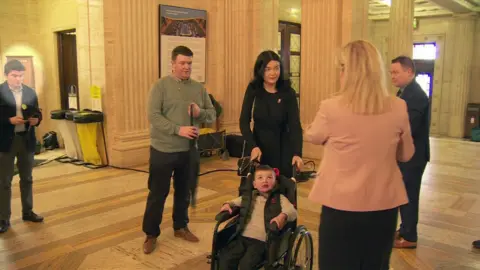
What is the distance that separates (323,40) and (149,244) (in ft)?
16.8

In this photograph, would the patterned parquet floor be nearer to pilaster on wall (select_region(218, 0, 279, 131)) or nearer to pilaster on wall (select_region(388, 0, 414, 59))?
pilaster on wall (select_region(218, 0, 279, 131))

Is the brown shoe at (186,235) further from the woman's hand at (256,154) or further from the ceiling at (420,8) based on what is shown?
the ceiling at (420,8)

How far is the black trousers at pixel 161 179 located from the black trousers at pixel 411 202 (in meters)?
1.76

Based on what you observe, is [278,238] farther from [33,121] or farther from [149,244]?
[33,121]

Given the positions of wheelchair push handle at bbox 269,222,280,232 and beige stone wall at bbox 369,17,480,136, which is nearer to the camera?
wheelchair push handle at bbox 269,222,280,232

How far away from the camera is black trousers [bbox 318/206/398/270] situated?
196 centimetres

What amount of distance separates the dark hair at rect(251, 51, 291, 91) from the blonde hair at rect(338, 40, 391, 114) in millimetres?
1247

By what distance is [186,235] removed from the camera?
3.99 meters

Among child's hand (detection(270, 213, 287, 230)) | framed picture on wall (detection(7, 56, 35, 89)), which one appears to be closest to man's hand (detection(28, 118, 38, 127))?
child's hand (detection(270, 213, 287, 230))

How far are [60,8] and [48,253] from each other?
609cm

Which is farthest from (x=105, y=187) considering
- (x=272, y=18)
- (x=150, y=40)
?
(x=272, y=18)

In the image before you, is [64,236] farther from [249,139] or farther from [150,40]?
[150,40]

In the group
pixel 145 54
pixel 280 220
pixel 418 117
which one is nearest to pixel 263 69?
pixel 280 220

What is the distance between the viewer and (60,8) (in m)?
8.48
